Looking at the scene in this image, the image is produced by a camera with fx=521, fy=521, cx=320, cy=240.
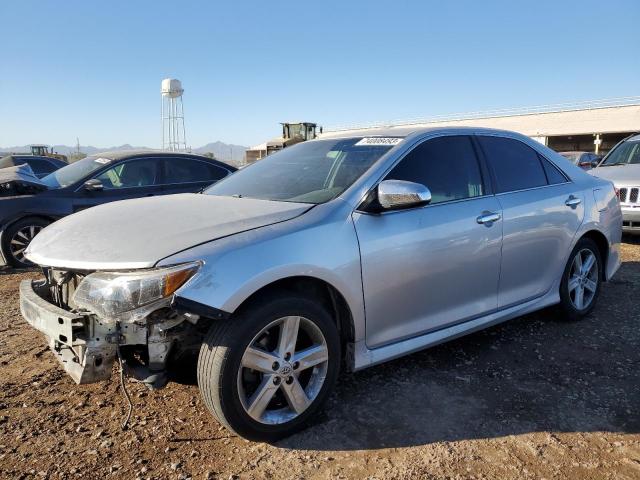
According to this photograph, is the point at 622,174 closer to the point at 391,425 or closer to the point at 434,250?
the point at 434,250

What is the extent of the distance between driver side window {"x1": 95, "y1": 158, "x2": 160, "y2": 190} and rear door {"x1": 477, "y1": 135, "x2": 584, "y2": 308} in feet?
16.3

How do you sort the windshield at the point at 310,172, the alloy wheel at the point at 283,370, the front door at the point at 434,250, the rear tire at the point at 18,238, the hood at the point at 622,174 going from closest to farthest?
the alloy wheel at the point at 283,370
the front door at the point at 434,250
the windshield at the point at 310,172
the rear tire at the point at 18,238
the hood at the point at 622,174

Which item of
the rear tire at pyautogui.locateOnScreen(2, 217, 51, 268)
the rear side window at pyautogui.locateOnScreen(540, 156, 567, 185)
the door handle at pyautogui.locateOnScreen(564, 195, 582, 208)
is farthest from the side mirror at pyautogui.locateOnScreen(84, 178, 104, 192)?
the door handle at pyautogui.locateOnScreen(564, 195, 582, 208)

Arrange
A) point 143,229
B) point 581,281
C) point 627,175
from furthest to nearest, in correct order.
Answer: point 627,175 < point 581,281 < point 143,229

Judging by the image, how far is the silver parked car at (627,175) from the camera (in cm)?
743

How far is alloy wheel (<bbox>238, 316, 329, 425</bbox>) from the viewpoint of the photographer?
2.53 metres

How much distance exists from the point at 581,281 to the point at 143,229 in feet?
11.9

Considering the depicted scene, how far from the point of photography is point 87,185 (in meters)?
6.83

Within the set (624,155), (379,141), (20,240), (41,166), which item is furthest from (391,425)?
(41,166)

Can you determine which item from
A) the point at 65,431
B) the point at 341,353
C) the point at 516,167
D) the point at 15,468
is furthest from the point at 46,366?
the point at 516,167

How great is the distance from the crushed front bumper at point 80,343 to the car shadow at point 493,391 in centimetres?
98

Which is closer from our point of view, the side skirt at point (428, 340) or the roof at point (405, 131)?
the side skirt at point (428, 340)

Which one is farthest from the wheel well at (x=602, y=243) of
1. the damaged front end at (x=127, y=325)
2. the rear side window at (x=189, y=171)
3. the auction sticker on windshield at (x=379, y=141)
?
the rear side window at (x=189, y=171)

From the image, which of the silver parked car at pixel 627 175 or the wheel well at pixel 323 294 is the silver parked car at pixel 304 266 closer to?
the wheel well at pixel 323 294
